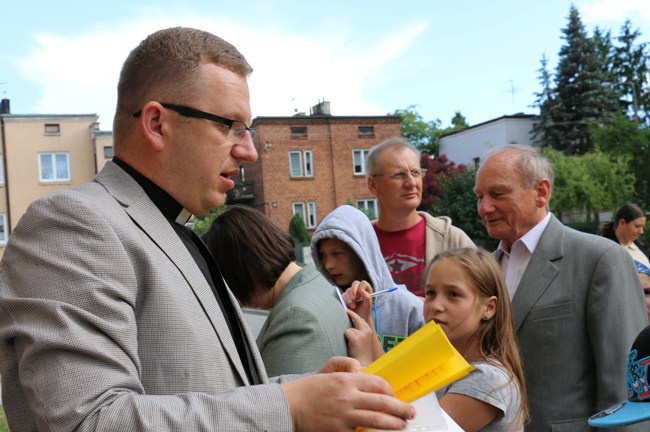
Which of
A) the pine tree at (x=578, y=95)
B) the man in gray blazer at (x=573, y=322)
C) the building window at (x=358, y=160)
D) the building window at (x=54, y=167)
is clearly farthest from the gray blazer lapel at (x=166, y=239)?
the pine tree at (x=578, y=95)

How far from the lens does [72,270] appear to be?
5.06 feet

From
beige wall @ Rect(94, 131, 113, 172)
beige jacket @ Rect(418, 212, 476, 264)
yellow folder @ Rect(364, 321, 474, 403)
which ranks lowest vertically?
yellow folder @ Rect(364, 321, 474, 403)

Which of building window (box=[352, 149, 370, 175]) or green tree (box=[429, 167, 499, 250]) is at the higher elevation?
building window (box=[352, 149, 370, 175])

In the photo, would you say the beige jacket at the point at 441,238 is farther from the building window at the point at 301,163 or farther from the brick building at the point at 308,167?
the building window at the point at 301,163

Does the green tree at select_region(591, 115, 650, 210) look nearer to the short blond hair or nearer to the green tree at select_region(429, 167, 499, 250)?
the green tree at select_region(429, 167, 499, 250)

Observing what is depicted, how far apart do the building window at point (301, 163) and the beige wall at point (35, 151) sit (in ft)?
37.1

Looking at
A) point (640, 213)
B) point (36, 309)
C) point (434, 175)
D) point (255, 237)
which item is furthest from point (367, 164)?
point (434, 175)

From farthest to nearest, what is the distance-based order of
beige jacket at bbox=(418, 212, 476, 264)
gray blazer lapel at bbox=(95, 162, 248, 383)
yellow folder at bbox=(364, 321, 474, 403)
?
beige jacket at bbox=(418, 212, 476, 264) < gray blazer lapel at bbox=(95, 162, 248, 383) < yellow folder at bbox=(364, 321, 474, 403)

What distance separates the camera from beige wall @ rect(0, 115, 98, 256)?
4000 cm

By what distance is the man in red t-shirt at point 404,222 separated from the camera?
4.46 m

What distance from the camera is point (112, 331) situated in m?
1.52

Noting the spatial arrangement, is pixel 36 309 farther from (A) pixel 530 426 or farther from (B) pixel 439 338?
(A) pixel 530 426

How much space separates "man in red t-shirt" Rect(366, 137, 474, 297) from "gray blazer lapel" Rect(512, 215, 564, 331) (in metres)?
0.77

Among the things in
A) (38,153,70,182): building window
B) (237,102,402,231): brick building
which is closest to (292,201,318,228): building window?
(237,102,402,231): brick building
